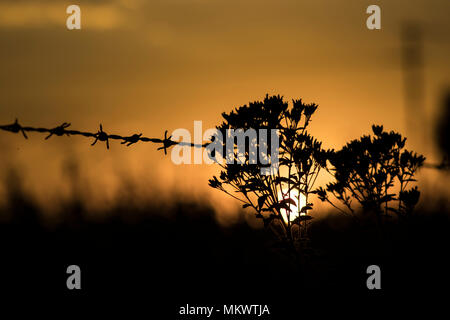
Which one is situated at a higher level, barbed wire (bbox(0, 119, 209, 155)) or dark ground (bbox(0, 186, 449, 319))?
barbed wire (bbox(0, 119, 209, 155))

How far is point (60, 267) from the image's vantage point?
10195 mm

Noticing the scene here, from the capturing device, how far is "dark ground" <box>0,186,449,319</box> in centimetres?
465

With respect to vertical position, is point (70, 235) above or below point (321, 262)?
below

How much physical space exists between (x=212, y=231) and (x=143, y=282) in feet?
10.5

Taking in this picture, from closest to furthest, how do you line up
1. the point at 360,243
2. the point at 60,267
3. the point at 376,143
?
the point at 376,143
the point at 60,267
the point at 360,243

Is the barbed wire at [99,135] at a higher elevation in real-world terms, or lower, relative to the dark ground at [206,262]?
higher

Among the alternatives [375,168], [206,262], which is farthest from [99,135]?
[206,262]

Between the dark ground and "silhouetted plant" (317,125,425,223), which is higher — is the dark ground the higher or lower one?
the lower one

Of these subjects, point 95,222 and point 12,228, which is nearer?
point 12,228

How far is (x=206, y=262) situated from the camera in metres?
10.1

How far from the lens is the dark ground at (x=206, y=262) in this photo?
465 cm
